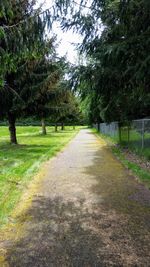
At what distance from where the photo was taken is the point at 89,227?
535 centimetres

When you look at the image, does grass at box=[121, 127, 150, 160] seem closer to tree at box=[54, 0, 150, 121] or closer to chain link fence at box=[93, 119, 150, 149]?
chain link fence at box=[93, 119, 150, 149]

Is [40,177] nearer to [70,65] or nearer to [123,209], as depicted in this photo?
[70,65]

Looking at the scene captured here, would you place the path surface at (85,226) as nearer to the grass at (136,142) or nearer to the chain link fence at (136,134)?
the grass at (136,142)

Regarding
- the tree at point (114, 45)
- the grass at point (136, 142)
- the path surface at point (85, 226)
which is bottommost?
the path surface at point (85, 226)

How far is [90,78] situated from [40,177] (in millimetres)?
3202

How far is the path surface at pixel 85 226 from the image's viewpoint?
418 cm

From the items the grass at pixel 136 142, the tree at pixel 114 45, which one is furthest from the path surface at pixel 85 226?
the grass at pixel 136 142

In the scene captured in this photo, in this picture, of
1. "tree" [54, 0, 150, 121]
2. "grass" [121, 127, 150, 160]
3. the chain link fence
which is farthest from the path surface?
the chain link fence

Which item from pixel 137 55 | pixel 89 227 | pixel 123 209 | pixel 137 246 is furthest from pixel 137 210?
pixel 137 55

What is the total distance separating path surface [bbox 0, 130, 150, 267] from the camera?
164 inches

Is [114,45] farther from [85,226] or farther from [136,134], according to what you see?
[136,134]

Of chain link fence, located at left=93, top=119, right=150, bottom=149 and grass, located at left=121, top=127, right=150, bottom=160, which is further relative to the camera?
chain link fence, located at left=93, top=119, right=150, bottom=149

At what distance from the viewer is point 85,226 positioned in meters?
5.41

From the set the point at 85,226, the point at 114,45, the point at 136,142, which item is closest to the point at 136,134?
the point at 136,142
